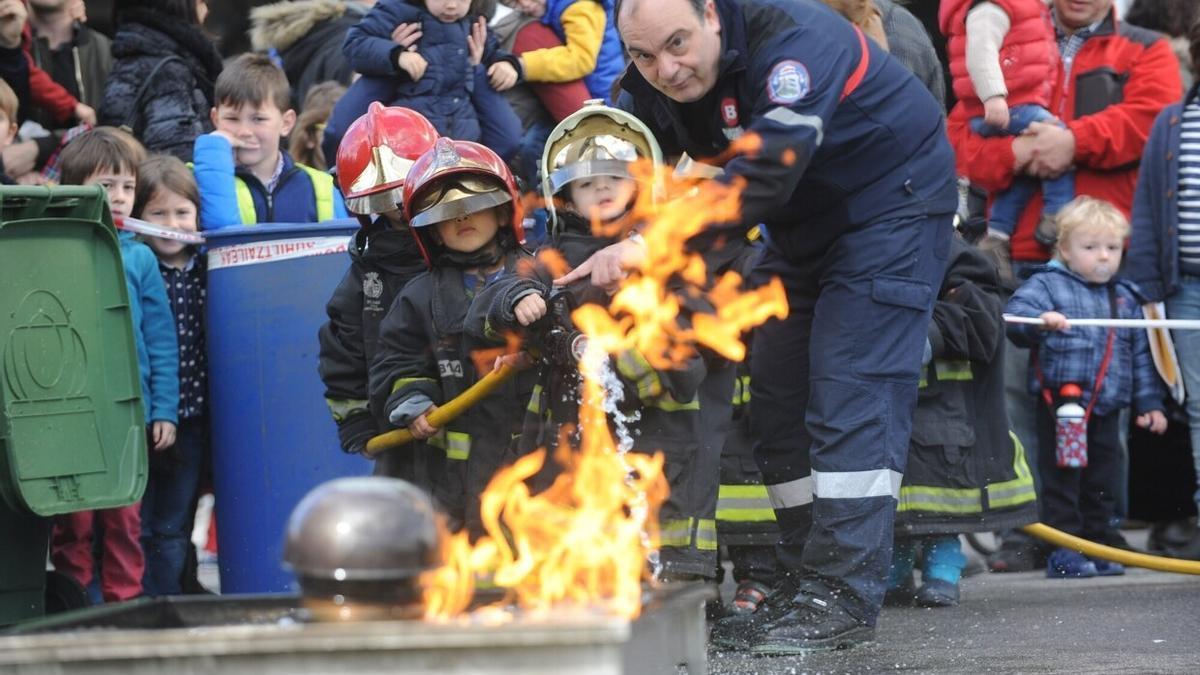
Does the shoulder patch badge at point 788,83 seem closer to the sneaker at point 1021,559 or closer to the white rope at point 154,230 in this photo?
the white rope at point 154,230

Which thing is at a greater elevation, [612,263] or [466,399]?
[612,263]

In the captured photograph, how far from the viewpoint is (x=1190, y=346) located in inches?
314

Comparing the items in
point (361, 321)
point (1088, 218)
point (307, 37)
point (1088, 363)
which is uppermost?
point (307, 37)

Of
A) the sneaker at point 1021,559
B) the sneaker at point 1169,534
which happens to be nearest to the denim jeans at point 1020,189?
the sneaker at point 1021,559

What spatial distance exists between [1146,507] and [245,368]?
14.8ft

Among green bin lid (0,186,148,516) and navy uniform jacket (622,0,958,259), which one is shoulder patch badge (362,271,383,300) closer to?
green bin lid (0,186,148,516)

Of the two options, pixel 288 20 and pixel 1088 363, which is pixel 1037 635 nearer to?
pixel 1088 363

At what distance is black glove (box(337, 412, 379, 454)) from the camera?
6223mm

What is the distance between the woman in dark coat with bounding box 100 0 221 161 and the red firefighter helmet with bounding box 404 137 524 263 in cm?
277

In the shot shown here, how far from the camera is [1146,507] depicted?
8.95m

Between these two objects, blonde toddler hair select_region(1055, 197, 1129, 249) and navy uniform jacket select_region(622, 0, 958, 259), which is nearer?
navy uniform jacket select_region(622, 0, 958, 259)

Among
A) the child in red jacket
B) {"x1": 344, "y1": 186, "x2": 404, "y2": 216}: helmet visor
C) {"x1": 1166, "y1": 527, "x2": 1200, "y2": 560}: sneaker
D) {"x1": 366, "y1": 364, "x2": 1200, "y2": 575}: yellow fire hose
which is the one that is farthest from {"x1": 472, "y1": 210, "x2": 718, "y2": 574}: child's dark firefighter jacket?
Answer: {"x1": 1166, "y1": 527, "x2": 1200, "y2": 560}: sneaker

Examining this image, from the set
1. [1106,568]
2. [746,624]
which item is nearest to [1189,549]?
[1106,568]

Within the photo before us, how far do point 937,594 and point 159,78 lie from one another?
4.20 meters
